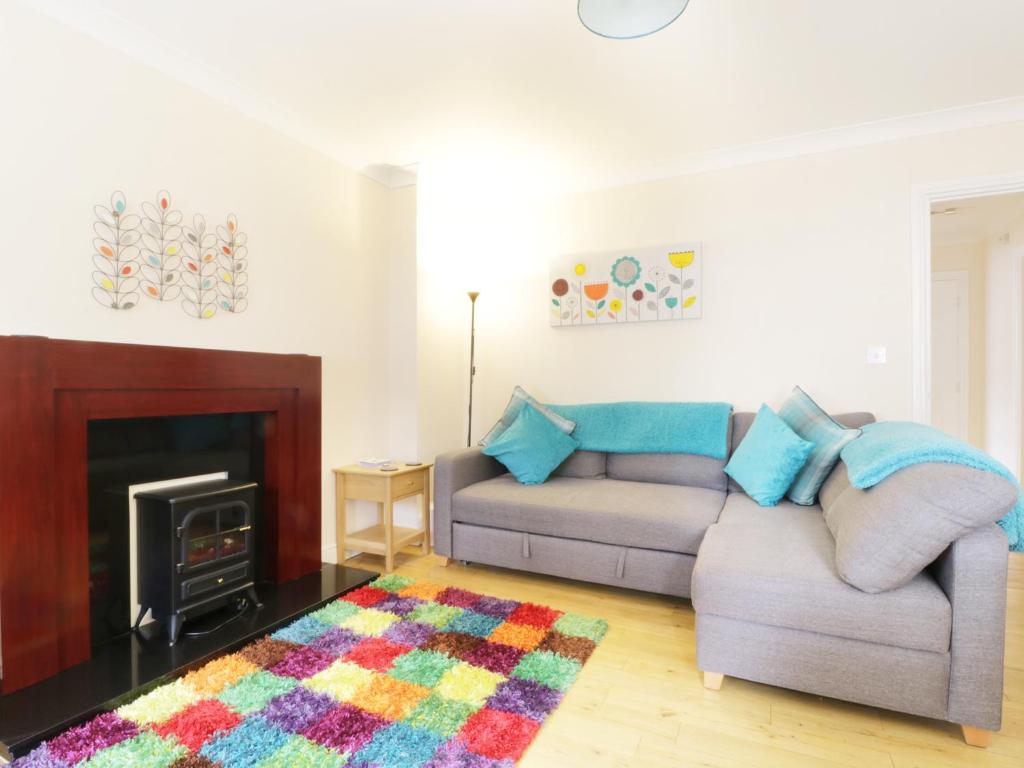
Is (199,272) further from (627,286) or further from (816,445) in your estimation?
(816,445)

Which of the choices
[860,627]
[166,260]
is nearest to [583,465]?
[860,627]

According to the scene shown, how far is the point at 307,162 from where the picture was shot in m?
2.99

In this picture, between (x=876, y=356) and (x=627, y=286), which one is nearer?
(x=876, y=356)

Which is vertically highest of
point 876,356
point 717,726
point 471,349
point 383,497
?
point 471,349

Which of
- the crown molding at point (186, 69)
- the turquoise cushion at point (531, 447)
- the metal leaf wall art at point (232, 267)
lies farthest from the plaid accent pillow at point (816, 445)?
the crown molding at point (186, 69)

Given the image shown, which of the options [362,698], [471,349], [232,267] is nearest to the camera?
[362,698]

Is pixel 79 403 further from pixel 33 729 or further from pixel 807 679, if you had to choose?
pixel 807 679

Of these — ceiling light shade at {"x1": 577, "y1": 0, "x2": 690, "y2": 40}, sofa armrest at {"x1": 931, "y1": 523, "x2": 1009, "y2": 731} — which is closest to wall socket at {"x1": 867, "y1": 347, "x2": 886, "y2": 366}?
sofa armrest at {"x1": 931, "y1": 523, "x2": 1009, "y2": 731}

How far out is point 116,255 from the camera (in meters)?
2.11

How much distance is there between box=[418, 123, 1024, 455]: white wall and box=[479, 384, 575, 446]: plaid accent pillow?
39 cm

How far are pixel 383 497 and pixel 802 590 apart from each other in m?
2.09

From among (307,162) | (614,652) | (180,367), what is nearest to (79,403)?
(180,367)

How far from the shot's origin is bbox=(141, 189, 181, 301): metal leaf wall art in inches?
87.3

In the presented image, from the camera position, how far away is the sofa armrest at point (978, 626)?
149cm
